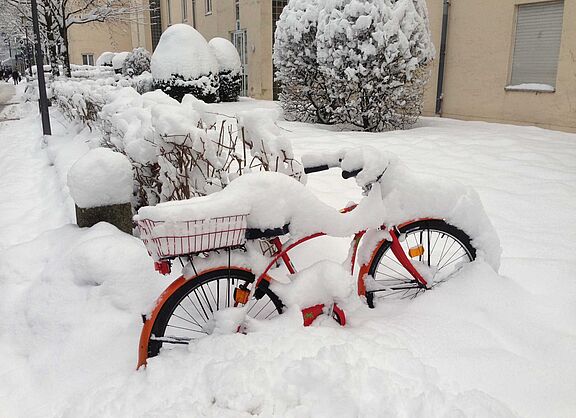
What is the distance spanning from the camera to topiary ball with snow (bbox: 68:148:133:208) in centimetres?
379

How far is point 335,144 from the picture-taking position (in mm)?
7699

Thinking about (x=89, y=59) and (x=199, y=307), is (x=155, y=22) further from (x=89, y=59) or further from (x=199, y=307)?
(x=199, y=307)

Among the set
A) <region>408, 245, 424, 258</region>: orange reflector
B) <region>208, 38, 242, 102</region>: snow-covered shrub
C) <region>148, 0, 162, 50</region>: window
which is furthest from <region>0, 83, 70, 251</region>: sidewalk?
<region>148, 0, 162, 50</region>: window

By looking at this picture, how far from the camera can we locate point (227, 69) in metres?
16.2

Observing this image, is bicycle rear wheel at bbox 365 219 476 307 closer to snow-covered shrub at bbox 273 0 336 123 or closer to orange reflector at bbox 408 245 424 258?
orange reflector at bbox 408 245 424 258

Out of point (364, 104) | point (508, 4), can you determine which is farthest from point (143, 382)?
point (508, 4)

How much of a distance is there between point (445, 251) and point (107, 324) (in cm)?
223

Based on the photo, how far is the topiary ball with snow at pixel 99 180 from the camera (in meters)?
3.79

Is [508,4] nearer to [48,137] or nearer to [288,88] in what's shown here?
[288,88]

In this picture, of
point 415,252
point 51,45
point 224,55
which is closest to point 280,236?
point 415,252

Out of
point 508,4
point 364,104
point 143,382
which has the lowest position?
point 143,382

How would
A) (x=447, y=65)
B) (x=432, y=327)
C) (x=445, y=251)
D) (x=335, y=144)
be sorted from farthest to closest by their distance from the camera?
(x=447, y=65)
(x=335, y=144)
(x=445, y=251)
(x=432, y=327)

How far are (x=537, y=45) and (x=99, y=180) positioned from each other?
8701 mm

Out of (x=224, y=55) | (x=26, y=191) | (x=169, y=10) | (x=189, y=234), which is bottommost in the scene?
(x=26, y=191)
